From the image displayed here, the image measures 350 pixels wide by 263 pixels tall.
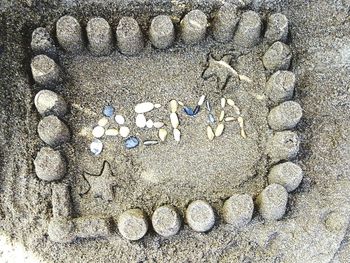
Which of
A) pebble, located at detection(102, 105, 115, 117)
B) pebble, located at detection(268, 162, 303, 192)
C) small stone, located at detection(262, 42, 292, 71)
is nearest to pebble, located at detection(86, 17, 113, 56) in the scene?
pebble, located at detection(102, 105, 115, 117)

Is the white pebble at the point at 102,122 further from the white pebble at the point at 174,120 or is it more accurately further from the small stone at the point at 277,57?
the small stone at the point at 277,57

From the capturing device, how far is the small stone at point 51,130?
1.46 m

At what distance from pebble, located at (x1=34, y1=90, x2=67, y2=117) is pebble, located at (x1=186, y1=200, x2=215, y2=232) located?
1.21 feet

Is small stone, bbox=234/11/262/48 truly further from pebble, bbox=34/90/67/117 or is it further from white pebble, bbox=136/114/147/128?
pebble, bbox=34/90/67/117

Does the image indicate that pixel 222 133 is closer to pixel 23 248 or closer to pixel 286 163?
pixel 286 163

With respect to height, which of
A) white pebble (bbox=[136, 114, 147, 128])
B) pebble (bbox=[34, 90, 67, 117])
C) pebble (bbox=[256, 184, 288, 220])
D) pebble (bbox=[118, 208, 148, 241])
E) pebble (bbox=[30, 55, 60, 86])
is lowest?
pebble (bbox=[118, 208, 148, 241])

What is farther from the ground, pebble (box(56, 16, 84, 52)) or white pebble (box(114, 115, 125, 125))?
pebble (box(56, 16, 84, 52))

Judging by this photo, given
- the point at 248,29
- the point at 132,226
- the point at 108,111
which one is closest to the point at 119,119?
the point at 108,111

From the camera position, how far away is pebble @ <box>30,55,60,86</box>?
149 cm

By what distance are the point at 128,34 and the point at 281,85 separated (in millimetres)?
367

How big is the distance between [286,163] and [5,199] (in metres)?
0.63

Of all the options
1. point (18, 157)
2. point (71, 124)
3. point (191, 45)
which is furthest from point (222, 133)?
point (18, 157)

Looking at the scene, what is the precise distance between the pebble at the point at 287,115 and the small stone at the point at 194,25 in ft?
0.82

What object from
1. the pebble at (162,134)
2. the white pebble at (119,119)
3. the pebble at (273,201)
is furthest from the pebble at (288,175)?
the white pebble at (119,119)
